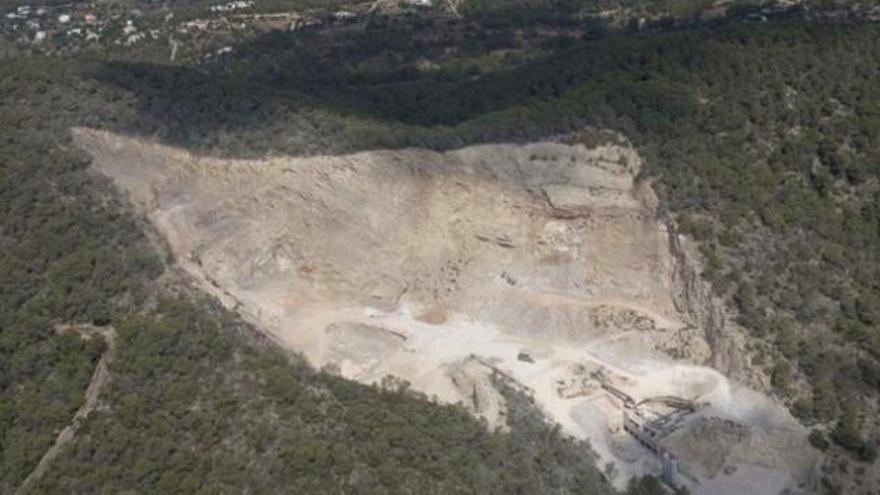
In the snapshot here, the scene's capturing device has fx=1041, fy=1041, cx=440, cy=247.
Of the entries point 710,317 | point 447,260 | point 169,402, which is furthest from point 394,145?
point 169,402

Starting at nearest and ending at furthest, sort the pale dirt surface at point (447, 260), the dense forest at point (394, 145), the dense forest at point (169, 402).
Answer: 1. the dense forest at point (169, 402)
2. the dense forest at point (394, 145)
3. the pale dirt surface at point (447, 260)

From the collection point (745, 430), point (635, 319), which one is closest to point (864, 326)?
point (745, 430)

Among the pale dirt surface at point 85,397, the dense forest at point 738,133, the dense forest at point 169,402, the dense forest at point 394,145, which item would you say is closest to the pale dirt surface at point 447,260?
the dense forest at point 394,145

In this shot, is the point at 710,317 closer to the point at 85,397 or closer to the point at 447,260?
the point at 447,260

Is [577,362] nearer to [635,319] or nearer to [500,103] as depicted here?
[635,319]

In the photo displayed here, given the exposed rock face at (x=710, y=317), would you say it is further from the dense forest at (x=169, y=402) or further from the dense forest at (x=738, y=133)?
the dense forest at (x=169, y=402)

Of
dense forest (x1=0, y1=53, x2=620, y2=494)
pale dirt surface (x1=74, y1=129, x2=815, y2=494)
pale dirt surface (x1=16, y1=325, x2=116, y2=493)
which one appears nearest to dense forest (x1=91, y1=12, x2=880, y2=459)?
pale dirt surface (x1=74, y1=129, x2=815, y2=494)

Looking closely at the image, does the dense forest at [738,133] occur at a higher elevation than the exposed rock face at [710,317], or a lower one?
higher
